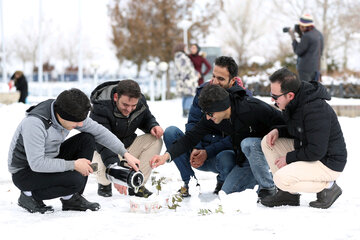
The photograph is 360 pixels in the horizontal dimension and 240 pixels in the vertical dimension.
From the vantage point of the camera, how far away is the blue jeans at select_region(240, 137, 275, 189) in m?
4.08

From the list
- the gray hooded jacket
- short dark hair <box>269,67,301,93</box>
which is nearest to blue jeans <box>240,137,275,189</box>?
short dark hair <box>269,67,301,93</box>

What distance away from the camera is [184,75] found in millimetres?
11305

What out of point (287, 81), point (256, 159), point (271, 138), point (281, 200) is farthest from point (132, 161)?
point (287, 81)

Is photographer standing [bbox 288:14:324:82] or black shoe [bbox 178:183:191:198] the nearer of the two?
black shoe [bbox 178:183:191:198]

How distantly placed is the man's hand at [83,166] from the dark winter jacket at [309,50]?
6.31 metres

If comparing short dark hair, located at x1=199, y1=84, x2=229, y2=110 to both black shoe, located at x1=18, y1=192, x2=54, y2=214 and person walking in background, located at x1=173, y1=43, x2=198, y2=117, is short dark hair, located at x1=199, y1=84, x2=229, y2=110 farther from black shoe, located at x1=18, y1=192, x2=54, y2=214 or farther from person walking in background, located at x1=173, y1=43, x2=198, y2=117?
person walking in background, located at x1=173, y1=43, x2=198, y2=117

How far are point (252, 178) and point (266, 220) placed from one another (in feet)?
3.10

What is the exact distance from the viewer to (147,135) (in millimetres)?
4973

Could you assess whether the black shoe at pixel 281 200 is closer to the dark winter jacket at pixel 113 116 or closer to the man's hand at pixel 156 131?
the man's hand at pixel 156 131

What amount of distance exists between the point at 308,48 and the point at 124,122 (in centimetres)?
546

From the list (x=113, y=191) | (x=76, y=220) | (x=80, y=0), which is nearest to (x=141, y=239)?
(x=76, y=220)

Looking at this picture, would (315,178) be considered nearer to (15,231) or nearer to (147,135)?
(147,135)

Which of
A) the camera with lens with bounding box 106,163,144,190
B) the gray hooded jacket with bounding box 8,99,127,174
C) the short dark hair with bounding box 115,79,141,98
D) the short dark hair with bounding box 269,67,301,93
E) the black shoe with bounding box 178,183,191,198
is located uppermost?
the short dark hair with bounding box 269,67,301,93

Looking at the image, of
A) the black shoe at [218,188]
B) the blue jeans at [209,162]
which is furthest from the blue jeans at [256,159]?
the black shoe at [218,188]
